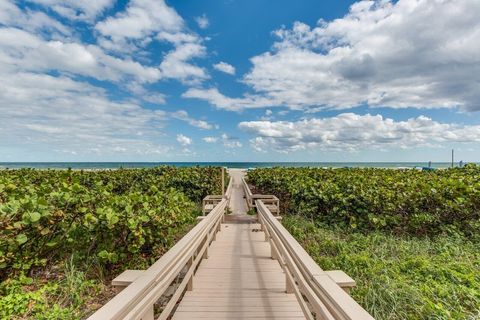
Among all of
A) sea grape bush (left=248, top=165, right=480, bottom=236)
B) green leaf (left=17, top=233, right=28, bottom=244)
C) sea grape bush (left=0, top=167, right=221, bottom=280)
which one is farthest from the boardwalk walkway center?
sea grape bush (left=248, top=165, right=480, bottom=236)

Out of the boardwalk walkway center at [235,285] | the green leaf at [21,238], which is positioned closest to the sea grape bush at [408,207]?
the boardwalk walkway center at [235,285]

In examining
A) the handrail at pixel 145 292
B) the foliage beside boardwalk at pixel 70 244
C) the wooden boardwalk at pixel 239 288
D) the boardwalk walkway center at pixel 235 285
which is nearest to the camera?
the handrail at pixel 145 292

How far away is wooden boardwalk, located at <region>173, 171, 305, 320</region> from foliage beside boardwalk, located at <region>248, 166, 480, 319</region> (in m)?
0.89

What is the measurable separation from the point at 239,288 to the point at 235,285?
0.39 feet

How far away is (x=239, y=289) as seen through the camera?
12.0 ft

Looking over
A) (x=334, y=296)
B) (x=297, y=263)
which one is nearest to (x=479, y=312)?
(x=297, y=263)

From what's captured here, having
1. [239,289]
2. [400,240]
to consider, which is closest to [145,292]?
[239,289]

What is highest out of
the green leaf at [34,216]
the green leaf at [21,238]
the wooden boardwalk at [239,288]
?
the green leaf at [34,216]

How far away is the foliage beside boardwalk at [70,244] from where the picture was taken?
10.3ft

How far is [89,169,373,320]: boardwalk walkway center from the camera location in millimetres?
1604

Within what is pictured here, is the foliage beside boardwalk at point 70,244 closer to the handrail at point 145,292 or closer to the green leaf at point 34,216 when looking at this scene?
the green leaf at point 34,216

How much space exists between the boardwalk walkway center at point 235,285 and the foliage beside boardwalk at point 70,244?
28.2 inches

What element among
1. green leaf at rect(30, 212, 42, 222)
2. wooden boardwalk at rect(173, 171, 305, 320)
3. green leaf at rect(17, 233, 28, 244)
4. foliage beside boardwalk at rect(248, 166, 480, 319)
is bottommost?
wooden boardwalk at rect(173, 171, 305, 320)

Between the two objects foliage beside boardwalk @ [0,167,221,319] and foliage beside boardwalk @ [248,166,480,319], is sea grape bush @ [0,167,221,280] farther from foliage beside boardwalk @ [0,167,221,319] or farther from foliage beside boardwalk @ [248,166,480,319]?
foliage beside boardwalk @ [248,166,480,319]
